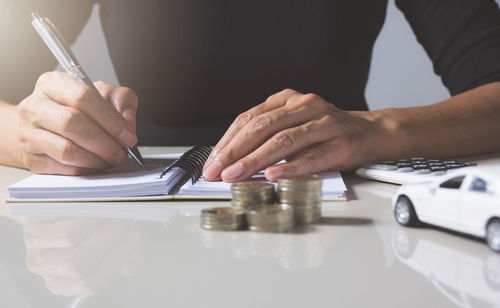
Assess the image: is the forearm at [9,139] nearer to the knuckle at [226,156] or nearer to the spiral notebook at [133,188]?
the spiral notebook at [133,188]

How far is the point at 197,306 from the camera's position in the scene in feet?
1.47

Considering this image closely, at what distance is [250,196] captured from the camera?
28.2 inches

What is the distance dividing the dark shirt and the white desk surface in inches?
54.3

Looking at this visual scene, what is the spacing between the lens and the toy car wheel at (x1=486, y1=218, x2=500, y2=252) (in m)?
0.52

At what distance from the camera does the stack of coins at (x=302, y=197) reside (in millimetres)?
699

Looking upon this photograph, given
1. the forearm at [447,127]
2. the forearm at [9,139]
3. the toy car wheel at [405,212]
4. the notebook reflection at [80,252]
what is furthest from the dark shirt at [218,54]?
the toy car wheel at [405,212]

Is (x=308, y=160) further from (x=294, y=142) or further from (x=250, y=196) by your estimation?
(x=250, y=196)

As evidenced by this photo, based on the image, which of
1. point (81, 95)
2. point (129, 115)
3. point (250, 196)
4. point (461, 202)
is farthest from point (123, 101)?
point (461, 202)

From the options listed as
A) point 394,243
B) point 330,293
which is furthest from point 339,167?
point 330,293

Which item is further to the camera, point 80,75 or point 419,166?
point 80,75

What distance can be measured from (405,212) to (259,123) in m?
0.45

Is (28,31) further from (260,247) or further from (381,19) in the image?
(260,247)

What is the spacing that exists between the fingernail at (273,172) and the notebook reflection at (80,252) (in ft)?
0.96

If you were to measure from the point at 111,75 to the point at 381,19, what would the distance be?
271 cm
